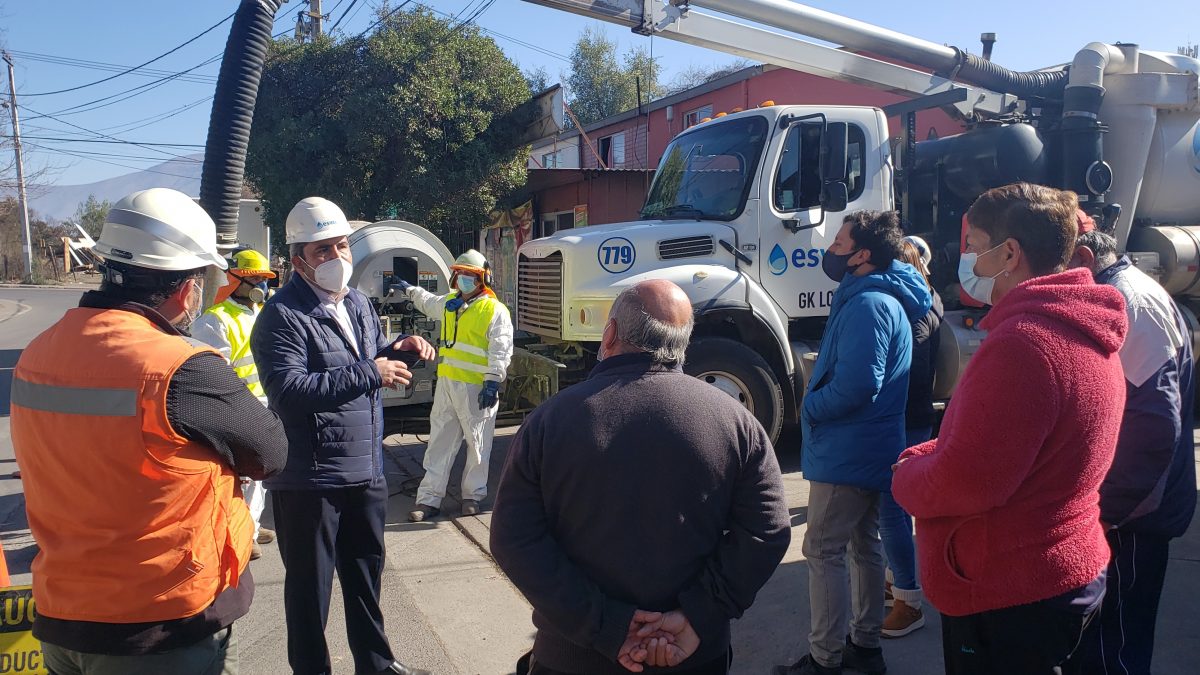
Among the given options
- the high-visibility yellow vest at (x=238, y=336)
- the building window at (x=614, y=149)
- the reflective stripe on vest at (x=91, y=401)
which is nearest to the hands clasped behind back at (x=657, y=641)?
the reflective stripe on vest at (x=91, y=401)

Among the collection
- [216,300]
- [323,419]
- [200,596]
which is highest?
[216,300]

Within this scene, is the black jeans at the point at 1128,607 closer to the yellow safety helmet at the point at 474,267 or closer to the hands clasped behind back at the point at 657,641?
the hands clasped behind back at the point at 657,641

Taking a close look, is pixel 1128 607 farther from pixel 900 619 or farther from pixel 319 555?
pixel 319 555

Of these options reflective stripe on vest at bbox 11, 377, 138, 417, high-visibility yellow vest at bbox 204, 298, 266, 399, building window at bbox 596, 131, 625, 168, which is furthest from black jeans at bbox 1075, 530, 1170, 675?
building window at bbox 596, 131, 625, 168

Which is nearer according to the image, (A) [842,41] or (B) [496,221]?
(A) [842,41]

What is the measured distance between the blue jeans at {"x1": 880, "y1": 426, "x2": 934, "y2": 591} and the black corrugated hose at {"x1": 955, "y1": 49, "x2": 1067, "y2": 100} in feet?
17.6

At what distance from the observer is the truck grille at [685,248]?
20.5ft

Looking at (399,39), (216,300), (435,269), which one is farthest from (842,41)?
(399,39)

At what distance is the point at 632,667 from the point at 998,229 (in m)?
1.51

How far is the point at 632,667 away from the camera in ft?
6.31

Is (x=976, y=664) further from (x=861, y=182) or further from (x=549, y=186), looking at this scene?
(x=549, y=186)

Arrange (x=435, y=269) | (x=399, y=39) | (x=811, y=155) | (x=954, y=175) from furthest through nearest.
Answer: (x=399, y=39), (x=435, y=269), (x=954, y=175), (x=811, y=155)

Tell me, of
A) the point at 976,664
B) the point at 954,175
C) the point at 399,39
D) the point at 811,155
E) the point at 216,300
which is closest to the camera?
the point at 976,664

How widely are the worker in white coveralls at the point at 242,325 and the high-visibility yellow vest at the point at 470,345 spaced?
1.29m
